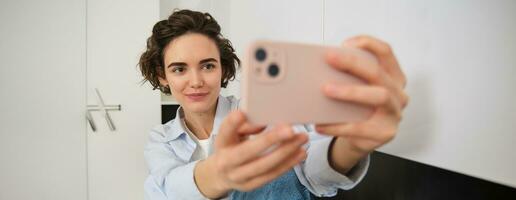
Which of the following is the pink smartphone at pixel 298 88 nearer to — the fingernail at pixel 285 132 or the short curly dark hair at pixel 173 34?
the fingernail at pixel 285 132

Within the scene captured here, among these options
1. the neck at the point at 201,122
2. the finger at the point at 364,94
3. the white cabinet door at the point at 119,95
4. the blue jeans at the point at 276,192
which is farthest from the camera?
the white cabinet door at the point at 119,95

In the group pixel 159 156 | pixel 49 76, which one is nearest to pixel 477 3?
pixel 159 156

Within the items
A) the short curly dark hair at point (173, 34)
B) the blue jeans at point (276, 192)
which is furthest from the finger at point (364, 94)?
the short curly dark hair at point (173, 34)

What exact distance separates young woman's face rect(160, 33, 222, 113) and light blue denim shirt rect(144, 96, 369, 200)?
0.27ft

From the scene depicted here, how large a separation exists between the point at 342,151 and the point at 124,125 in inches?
43.8

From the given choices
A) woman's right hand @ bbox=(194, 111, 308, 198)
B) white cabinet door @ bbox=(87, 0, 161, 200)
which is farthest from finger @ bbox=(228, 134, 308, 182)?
white cabinet door @ bbox=(87, 0, 161, 200)

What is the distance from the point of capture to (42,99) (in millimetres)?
1113

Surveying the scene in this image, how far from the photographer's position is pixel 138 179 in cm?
131

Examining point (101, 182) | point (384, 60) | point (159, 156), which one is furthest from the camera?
point (101, 182)

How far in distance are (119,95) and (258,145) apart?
3.73ft

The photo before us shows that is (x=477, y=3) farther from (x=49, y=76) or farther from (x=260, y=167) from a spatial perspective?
(x=49, y=76)

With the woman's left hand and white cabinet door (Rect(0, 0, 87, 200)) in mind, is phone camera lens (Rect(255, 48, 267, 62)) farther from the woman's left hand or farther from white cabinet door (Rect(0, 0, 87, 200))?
white cabinet door (Rect(0, 0, 87, 200))

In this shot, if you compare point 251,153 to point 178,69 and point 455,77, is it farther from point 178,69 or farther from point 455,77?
point 178,69

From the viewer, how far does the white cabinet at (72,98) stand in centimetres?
108
